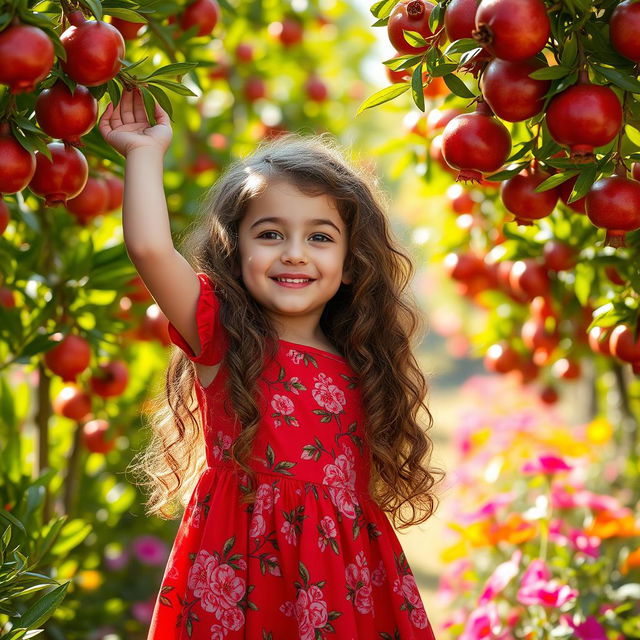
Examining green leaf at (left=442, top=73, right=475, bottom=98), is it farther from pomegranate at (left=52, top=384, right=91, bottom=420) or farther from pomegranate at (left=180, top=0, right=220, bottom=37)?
pomegranate at (left=52, top=384, right=91, bottom=420)

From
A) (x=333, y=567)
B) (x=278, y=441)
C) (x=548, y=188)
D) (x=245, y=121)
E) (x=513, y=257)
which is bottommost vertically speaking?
(x=333, y=567)

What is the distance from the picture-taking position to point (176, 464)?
178 centimetres

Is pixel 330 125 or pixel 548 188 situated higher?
pixel 330 125

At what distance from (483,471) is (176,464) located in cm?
185

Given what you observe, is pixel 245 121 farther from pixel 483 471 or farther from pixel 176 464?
pixel 176 464

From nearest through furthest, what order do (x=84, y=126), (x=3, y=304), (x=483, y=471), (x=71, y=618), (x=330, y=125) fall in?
(x=84, y=126)
(x=3, y=304)
(x=71, y=618)
(x=483, y=471)
(x=330, y=125)

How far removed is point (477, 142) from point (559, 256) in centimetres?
77

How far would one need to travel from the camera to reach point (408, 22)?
1.33 m

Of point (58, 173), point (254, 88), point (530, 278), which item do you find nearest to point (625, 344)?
point (530, 278)

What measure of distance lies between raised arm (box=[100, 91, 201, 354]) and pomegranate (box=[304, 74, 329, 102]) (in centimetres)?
268

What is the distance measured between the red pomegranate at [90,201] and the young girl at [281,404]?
0.69ft

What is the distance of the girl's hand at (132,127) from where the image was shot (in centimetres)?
144

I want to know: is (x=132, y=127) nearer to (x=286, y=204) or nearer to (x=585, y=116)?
(x=286, y=204)

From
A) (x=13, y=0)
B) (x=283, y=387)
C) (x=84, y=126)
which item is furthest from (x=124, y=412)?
(x=13, y=0)
